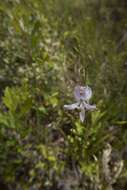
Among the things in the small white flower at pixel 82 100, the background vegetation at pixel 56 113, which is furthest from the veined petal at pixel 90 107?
the background vegetation at pixel 56 113

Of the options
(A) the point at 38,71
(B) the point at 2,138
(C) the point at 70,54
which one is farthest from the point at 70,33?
(B) the point at 2,138

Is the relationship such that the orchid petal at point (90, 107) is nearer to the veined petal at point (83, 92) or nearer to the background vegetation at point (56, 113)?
the veined petal at point (83, 92)

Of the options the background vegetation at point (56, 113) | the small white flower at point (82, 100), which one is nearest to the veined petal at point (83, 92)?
the small white flower at point (82, 100)

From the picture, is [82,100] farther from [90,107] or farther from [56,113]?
[56,113]

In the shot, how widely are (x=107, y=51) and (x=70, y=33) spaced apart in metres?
0.18

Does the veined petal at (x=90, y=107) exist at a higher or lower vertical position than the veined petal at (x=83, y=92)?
lower

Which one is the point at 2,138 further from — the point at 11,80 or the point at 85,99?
the point at 85,99

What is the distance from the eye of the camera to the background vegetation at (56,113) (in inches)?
68.4

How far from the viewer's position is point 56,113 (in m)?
1.87

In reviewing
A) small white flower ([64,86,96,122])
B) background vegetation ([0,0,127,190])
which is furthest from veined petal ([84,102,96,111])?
background vegetation ([0,0,127,190])

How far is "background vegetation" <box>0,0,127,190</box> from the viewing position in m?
1.74

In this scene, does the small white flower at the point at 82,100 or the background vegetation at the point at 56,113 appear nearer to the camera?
the small white flower at the point at 82,100

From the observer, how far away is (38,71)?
6.29 ft

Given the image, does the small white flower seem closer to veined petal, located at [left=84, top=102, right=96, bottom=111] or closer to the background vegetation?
veined petal, located at [left=84, top=102, right=96, bottom=111]
